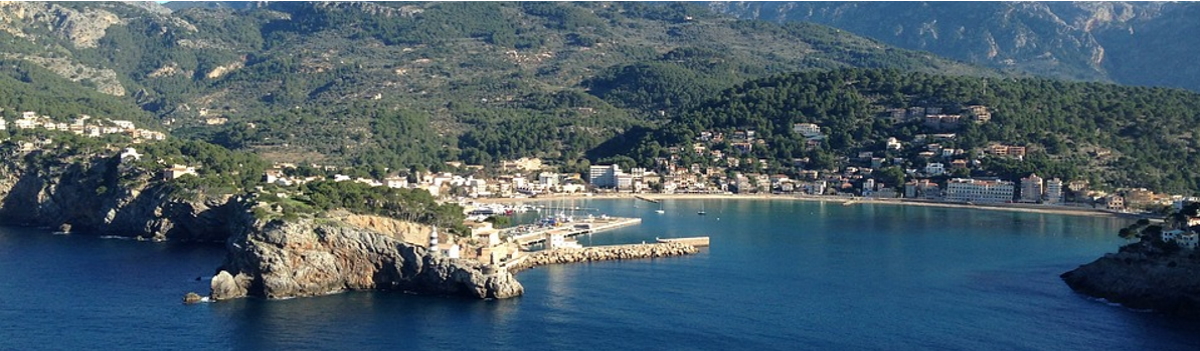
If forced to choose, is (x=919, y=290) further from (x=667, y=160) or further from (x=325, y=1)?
(x=325, y=1)

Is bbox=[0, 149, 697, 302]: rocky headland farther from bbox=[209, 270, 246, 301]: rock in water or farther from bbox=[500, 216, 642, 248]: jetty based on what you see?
bbox=[500, 216, 642, 248]: jetty

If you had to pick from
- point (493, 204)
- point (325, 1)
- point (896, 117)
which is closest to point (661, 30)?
point (325, 1)

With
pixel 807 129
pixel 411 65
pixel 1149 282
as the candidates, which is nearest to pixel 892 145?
pixel 807 129

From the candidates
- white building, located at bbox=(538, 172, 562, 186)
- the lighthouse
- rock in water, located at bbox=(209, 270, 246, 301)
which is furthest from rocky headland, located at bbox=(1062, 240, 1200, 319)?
white building, located at bbox=(538, 172, 562, 186)

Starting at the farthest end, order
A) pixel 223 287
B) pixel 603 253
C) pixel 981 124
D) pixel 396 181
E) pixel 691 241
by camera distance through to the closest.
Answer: pixel 981 124 < pixel 396 181 < pixel 691 241 < pixel 603 253 < pixel 223 287

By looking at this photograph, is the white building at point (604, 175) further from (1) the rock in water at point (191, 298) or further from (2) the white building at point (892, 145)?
(1) the rock in water at point (191, 298)

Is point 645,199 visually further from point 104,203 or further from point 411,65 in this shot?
point 411,65

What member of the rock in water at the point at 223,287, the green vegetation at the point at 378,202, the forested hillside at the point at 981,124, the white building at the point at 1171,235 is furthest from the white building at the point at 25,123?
the white building at the point at 1171,235
